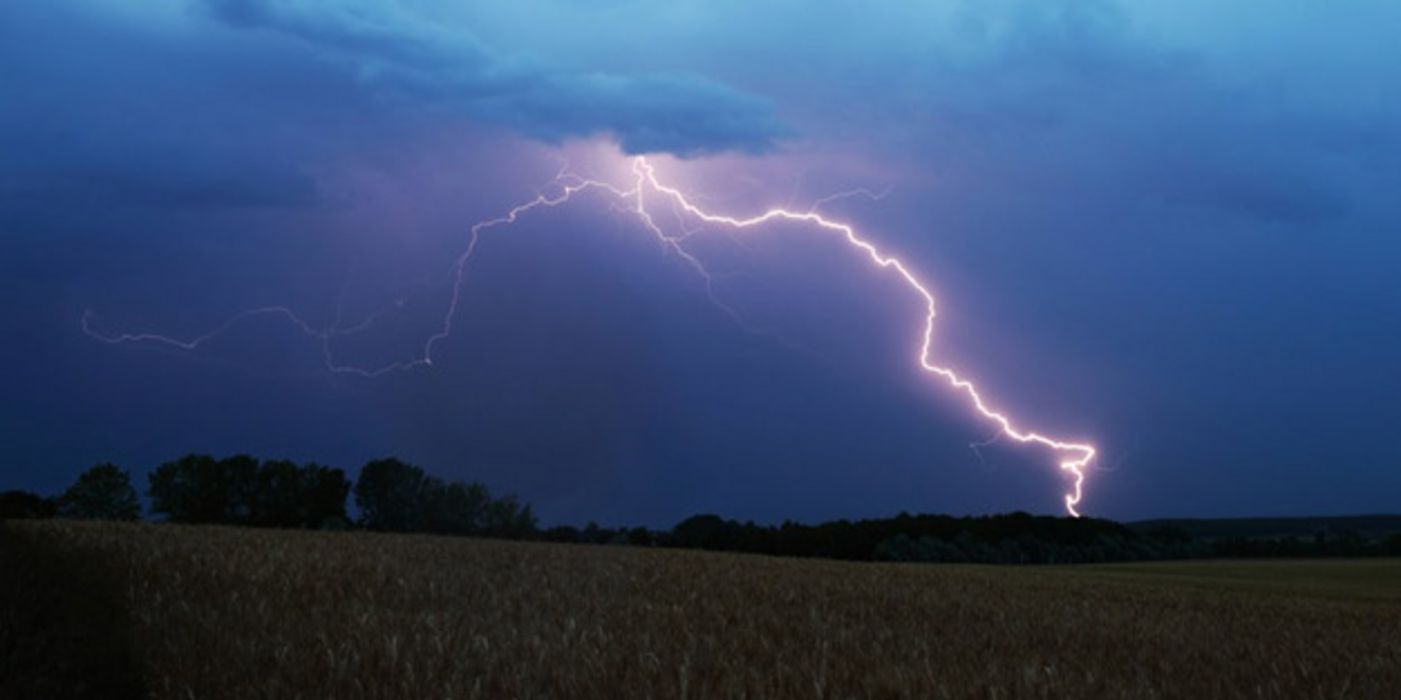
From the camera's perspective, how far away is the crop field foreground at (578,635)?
5.23m

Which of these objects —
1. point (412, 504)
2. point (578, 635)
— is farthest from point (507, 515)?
point (578, 635)

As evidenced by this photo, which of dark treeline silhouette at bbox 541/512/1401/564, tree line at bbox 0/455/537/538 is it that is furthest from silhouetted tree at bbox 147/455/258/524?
dark treeline silhouette at bbox 541/512/1401/564

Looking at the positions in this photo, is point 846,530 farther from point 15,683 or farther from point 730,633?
point 15,683

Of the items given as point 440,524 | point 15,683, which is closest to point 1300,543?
point 440,524

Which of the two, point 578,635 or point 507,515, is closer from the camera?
point 578,635

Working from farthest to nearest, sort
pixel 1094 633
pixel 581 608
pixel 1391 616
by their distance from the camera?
pixel 1391 616 < pixel 1094 633 < pixel 581 608

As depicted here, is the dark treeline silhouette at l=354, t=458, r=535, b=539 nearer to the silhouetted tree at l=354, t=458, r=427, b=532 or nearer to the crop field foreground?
the silhouetted tree at l=354, t=458, r=427, b=532

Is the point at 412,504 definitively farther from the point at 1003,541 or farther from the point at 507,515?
the point at 1003,541

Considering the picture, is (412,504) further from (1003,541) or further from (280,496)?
(1003,541)

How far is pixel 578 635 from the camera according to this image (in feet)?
21.2

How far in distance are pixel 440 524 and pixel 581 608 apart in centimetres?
2932

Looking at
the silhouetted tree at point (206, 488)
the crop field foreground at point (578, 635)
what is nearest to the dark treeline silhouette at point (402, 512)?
the silhouetted tree at point (206, 488)

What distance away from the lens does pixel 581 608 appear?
8039 mm

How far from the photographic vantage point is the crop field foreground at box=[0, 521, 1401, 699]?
5227 mm
